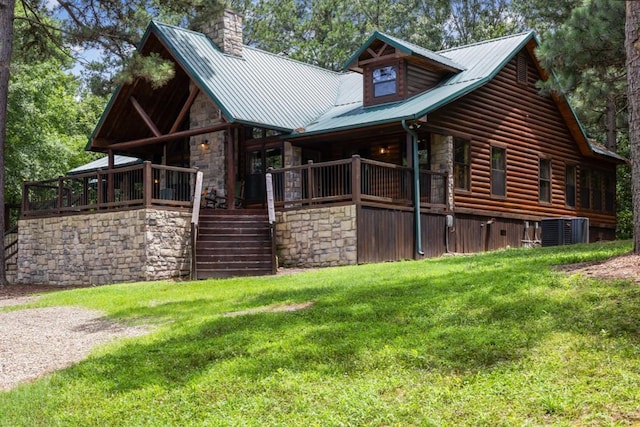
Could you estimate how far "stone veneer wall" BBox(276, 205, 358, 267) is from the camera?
16734mm

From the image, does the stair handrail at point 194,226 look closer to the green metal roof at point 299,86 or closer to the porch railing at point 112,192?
the porch railing at point 112,192

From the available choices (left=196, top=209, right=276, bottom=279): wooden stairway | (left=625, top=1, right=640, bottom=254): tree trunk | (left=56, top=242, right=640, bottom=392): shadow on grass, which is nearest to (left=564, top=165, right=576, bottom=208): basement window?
(left=196, top=209, right=276, bottom=279): wooden stairway

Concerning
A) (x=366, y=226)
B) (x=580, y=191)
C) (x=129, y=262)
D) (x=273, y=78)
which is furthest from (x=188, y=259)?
(x=580, y=191)

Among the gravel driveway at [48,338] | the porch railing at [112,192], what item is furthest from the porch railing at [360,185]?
the gravel driveway at [48,338]

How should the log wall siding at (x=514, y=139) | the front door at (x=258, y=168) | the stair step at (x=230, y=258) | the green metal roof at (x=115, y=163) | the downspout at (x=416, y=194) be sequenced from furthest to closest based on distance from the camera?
the green metal roof at (x=115, y=163)
the front door at (x=258, y=168)
the log wall siding at (x=514, y=139)
the downspout at (x=416, y=194)
the stair step at (x=230, y=258)

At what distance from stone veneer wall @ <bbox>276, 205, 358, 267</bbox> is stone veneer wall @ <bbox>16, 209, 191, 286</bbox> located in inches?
93.1

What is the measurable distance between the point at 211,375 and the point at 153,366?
2.79ft

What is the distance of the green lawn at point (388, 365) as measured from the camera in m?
5.70

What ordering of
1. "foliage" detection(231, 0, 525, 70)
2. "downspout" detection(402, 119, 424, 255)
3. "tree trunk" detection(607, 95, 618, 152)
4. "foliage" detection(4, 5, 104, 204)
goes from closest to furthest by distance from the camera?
"downspout" detection(402, 119, 424, 255)
"foliage" detection(4, 5, 104, 204)
"tree trunk" detection(607, 95, 618, 152)
"foliage" detection(231, 0, 525, 70)

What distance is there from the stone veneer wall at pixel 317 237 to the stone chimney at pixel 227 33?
6957 mm

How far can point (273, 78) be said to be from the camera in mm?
22875

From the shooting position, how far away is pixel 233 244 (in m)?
17.1

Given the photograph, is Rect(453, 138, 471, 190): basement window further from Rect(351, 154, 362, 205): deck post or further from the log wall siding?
Rect(351, 154, 362, 205): deck post

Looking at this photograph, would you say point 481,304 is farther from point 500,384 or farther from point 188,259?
point 188,259
